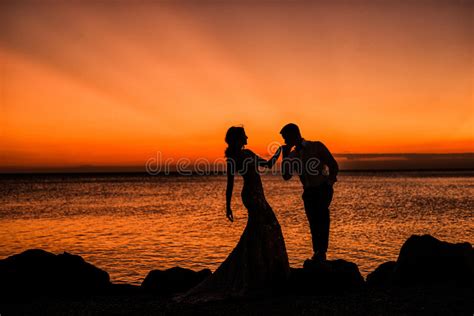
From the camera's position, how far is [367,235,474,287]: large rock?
9.35 meters

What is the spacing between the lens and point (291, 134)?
29.7 feet

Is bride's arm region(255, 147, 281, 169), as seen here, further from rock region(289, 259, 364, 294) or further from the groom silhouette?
rock region(289, 259, 364, 294)

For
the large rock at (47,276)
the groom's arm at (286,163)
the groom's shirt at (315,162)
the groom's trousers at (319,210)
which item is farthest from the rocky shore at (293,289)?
the groom's arm at (286,163)

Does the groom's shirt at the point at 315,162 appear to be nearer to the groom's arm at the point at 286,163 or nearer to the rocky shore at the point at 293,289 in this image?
the groom's arm at the point at 286,163

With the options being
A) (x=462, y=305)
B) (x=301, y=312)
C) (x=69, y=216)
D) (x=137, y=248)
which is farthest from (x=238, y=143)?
(x=69, y=216)

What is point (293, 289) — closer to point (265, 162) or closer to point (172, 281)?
point (265, 162)

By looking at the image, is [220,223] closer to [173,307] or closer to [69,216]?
[69,216]

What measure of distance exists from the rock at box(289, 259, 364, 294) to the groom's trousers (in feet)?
1.33

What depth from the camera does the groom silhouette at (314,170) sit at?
9.13 m

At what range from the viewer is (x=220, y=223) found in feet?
117

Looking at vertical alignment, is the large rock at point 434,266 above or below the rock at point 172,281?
above

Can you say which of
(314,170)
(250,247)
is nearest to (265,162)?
(314,170)

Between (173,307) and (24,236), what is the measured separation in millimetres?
25394

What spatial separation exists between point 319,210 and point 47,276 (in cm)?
667
